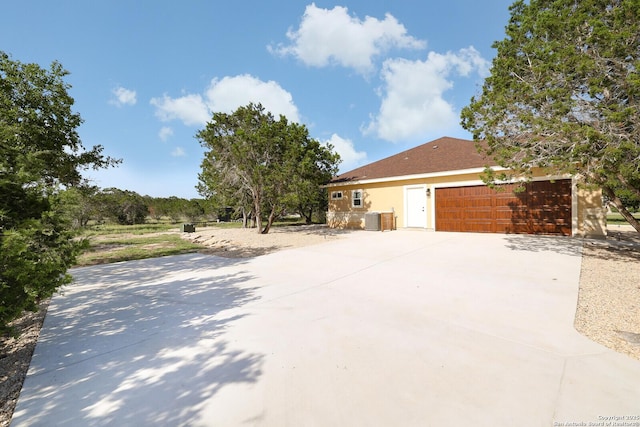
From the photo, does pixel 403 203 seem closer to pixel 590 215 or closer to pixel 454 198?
pixel 454 198

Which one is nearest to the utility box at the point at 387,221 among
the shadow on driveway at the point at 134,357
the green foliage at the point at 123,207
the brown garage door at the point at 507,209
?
the brown garage door at the point at 507,209

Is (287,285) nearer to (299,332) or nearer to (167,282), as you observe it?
(299,332)

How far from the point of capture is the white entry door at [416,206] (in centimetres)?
1416

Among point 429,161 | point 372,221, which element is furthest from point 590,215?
point 372,221

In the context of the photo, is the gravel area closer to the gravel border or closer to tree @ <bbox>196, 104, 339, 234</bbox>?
the gravel border

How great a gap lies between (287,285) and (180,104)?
13.6 metres

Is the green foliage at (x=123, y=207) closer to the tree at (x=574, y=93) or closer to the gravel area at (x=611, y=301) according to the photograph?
the tree at (x=574, y=93)

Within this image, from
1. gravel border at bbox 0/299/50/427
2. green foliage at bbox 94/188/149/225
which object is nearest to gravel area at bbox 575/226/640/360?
gravel border at bbox 0/299/50/427

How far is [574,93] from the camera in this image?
6344 millimetres

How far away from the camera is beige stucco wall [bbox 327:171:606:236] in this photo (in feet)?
33.3

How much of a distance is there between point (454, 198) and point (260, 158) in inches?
395

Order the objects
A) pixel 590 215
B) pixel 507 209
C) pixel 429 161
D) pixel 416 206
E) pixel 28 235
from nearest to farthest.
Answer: pixel 28 235, pixel 590 215, pixel 507 209, pixel 416 206, pixel 429 161

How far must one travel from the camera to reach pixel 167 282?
568cm

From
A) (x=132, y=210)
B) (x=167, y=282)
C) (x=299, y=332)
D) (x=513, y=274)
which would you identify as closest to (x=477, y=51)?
(x=513, y=274)
